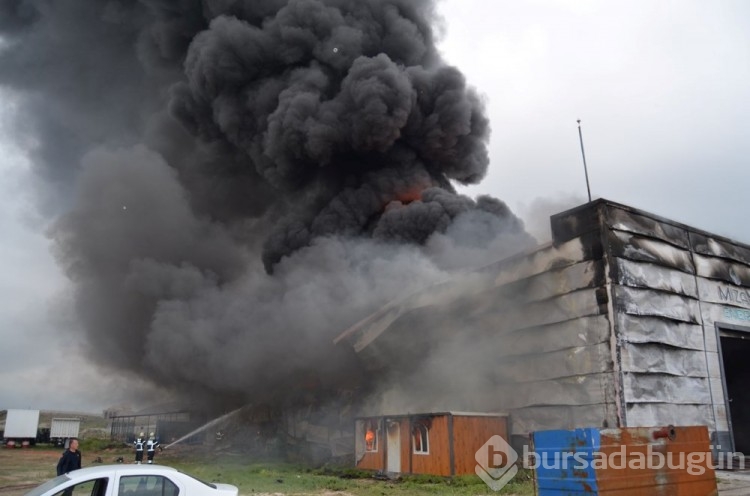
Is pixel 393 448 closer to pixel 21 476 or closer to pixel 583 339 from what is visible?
pixel 583 339

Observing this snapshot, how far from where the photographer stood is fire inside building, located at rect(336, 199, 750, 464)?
12469mm

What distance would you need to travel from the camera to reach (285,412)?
79.7ft

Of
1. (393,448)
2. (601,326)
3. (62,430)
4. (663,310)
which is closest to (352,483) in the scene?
(393,448)

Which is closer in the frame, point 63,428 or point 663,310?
point 663,310

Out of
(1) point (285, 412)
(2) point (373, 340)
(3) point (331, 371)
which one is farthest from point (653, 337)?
(1) point (285, 412)

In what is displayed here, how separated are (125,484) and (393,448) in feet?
30.0

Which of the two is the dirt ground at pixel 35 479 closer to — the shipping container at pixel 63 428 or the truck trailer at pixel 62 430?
the truck trailer at pixel 62 430

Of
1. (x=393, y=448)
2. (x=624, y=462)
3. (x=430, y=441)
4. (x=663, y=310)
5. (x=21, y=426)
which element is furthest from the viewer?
(x=21, y=426)

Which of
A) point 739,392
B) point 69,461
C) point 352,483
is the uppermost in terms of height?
point 739,392

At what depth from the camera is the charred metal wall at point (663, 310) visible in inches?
486

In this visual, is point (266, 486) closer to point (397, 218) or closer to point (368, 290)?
point (368, 290)

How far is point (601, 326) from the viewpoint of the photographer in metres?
12.5

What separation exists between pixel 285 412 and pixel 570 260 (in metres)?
15.1

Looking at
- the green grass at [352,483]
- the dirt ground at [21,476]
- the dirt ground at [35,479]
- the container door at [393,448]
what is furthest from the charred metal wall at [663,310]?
the dirt ground at [21,476]
